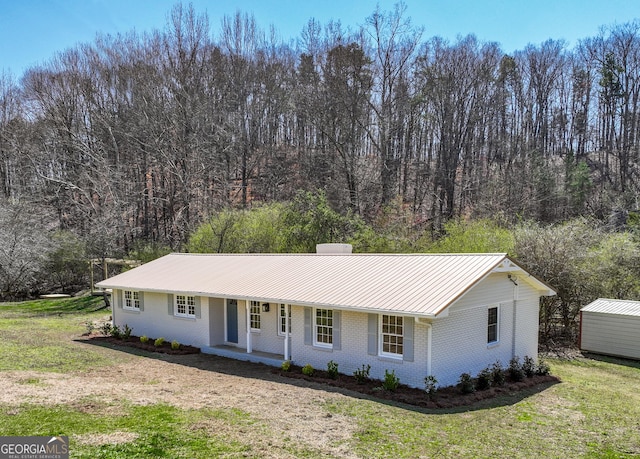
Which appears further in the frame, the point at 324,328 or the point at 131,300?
the point at 131,300

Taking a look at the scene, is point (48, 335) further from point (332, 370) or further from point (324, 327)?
point (332, 370)

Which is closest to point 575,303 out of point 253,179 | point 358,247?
point 358,247

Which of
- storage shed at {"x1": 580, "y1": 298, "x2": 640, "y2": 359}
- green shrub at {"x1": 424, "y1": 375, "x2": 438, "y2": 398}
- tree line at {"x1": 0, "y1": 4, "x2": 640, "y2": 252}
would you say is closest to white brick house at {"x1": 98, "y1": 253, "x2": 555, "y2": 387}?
green shrub at {"x1": 424, "y1": 375, "x2": 438, "y2": 398}

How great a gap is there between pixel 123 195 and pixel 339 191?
16675mm

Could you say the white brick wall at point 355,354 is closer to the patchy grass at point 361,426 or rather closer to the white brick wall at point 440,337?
the white brick wall at point 440,337

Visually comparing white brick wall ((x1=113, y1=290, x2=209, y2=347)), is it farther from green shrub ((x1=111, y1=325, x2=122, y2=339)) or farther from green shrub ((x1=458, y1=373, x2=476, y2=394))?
green shrub ((x1=458, y1=373, x2=476, y2=394))

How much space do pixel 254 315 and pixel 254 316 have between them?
4 centimetres

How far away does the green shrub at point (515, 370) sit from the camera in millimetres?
13070

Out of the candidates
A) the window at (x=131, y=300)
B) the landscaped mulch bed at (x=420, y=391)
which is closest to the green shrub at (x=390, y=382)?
the landscaped mulch bed at (x=420, y=391)

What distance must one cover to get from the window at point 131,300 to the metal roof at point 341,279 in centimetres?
61

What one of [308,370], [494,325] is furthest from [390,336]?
[494,325]

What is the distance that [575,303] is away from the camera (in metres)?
19.5

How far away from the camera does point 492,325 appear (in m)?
13.2

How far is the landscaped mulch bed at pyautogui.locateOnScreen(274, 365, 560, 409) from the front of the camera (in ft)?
34.7
